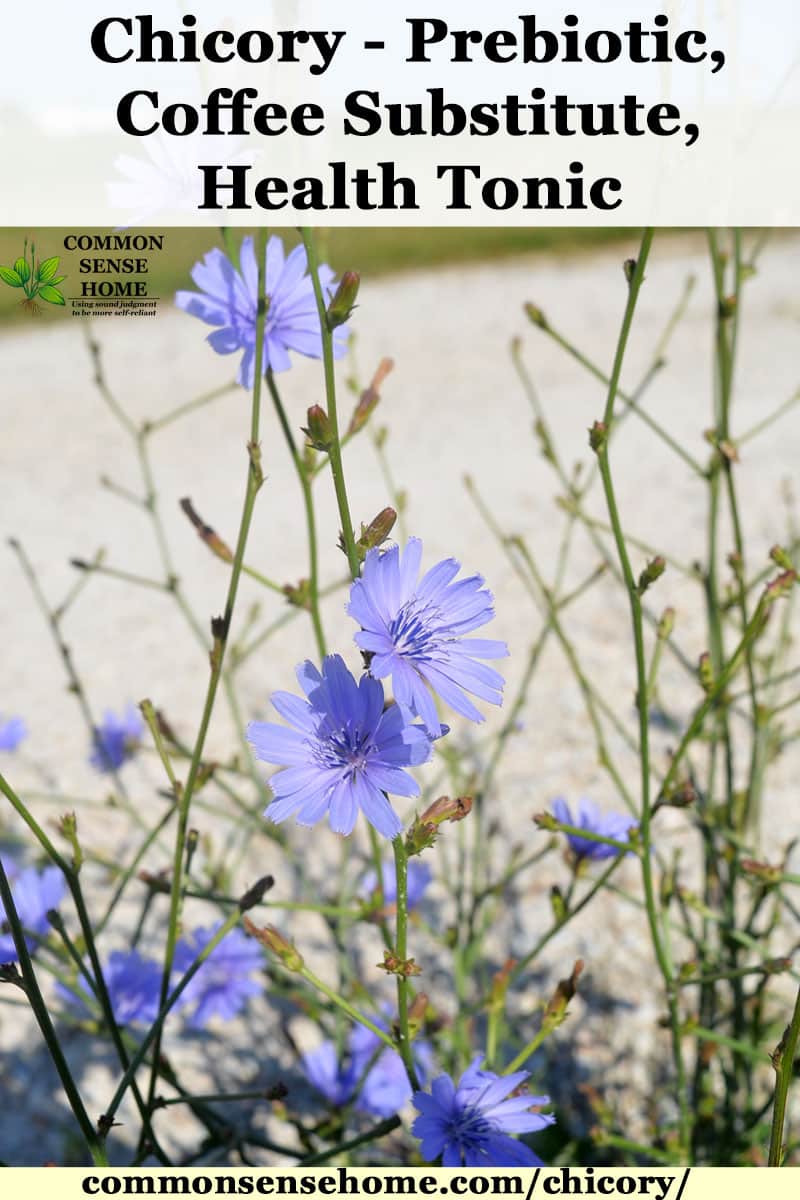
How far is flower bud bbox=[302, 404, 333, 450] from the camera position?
77 cm

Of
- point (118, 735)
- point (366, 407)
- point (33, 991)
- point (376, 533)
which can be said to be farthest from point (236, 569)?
point (118, 735)

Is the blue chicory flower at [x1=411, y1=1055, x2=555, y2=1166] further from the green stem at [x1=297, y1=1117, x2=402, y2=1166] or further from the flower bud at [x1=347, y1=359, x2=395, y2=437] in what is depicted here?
the flower bud at [x1=347, y1=359, x2=395, y2=437]

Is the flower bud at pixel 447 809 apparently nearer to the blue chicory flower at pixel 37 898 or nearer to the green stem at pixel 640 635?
the green stem at pixel 640 635

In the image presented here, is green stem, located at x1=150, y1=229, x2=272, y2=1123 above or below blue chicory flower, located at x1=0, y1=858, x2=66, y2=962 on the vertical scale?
above

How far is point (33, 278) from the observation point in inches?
41.5

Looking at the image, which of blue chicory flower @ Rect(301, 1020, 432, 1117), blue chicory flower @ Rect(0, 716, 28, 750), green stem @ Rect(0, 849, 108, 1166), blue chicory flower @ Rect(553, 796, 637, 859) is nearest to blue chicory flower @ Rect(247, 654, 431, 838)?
green stem @ Rect(0, 849, 108, 1166)

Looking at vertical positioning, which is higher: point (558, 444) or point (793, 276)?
point (793, 276)

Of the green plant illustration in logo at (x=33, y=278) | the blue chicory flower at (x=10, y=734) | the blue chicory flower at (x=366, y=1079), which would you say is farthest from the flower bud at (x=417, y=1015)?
the blue chicory flower at (x=10, y=734)

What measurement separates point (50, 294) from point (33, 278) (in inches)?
0.9
